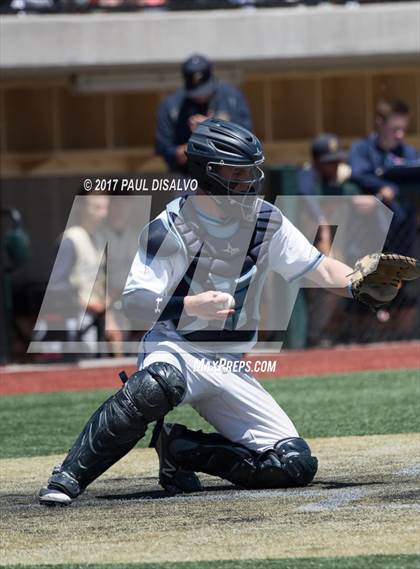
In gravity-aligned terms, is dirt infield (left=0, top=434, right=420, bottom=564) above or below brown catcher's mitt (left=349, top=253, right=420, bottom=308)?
below

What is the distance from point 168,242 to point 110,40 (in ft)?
27.7

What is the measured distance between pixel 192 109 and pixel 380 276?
238 inches

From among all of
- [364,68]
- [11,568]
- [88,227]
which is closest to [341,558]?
[11,568]

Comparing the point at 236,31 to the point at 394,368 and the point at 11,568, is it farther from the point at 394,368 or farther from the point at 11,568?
the point at 11,568

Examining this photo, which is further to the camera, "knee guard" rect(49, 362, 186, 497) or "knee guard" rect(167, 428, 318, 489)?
"knee guard" rect(167, 428, 318, 489)

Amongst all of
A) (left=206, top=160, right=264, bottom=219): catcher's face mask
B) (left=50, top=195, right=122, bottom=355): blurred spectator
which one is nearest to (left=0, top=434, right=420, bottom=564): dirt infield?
(left=206, top=160, right=264, bottom=219): catcher's face mask

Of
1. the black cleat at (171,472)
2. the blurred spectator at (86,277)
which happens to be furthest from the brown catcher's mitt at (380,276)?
the blurred spectator at (86,277)

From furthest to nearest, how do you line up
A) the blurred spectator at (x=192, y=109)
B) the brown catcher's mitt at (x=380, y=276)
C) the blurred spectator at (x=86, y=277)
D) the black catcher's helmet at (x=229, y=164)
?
the blurred spectator at (x=86, y=277) < the blurred spectator at (x=192, y=109) < the black catcher's helmet at (x=229, y=164) < the brown catcher's mitt at (x=380, y=276)

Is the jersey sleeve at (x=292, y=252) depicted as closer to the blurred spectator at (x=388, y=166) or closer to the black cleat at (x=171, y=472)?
the black cleat at (x=171, y=472)

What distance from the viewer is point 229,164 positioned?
5402mm

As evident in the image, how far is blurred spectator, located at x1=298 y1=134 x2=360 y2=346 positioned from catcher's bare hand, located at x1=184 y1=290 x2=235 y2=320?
596cm

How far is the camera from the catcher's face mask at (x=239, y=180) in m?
5.42

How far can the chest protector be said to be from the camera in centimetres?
544

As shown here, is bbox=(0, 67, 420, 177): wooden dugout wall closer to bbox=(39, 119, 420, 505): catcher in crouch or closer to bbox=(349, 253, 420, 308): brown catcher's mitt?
bbox=(39, 119, 420, 505): catcher in crouch
